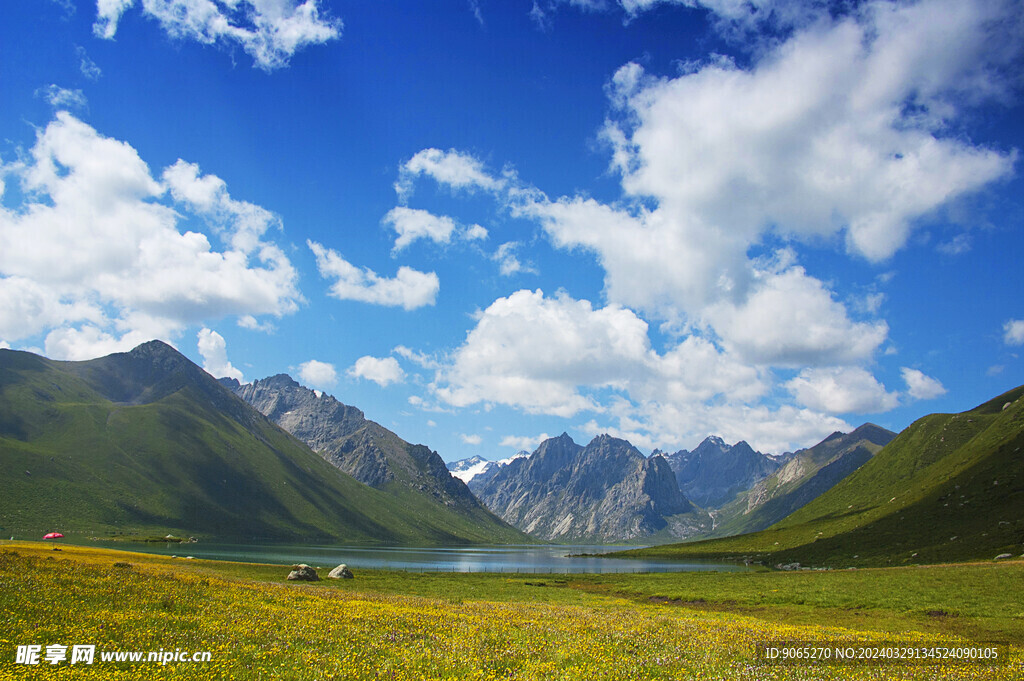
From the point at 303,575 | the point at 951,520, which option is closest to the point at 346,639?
the point at 303,575

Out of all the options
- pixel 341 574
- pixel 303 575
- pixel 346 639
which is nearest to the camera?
pixel 346 639

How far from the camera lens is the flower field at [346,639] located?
769 inches

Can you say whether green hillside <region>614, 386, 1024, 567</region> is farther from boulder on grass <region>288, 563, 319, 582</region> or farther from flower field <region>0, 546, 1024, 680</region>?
boulder on grass <region>288, 563, 319, 582</region>

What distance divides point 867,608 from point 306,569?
65463mm

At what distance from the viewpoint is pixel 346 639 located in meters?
24.7

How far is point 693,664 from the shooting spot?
22.7m

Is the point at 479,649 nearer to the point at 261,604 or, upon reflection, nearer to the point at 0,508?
the point at 261,604

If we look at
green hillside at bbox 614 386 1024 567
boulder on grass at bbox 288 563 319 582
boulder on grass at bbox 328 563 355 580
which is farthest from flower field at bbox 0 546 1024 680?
green hillside at bbox 614 386 1024 567

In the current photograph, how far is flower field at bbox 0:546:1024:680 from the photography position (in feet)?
64.1

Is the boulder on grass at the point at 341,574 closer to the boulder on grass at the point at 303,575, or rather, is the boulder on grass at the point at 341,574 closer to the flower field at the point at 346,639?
the boulder on grass at the point at 303,575

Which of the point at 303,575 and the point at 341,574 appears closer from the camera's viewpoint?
the point at 303,575

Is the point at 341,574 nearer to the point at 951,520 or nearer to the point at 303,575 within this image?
the point at 303,575

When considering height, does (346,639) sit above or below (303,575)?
above

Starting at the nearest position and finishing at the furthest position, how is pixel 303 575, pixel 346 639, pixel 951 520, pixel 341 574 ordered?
pixel 346 639 → pixel 303 575 → pixel 341 574 → pixel 951 520
